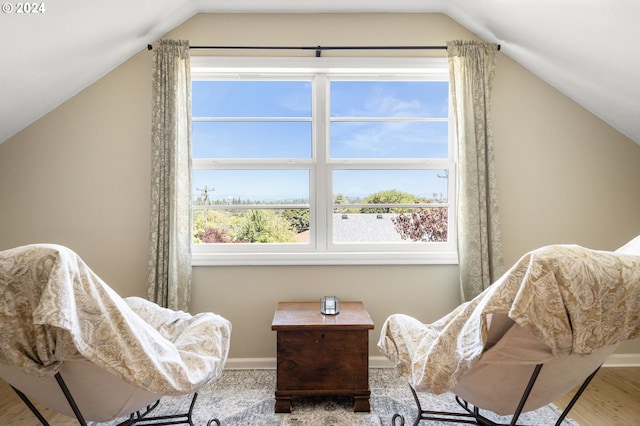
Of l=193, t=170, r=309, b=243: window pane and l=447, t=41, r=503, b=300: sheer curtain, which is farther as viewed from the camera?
l=193, t=170, r=309, b=243: window pane

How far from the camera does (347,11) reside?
2.91 metres

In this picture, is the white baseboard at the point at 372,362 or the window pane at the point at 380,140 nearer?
the white baseboard at the point at 372,362

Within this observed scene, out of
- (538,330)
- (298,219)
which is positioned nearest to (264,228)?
(298,219)

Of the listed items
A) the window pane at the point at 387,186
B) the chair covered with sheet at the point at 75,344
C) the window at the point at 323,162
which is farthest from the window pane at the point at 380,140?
the chair covered with sheet at the point at 75,344

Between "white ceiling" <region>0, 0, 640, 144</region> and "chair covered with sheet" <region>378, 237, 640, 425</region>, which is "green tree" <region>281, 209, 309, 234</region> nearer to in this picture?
"white ceiling" <region>0, 0, 640, 144</region>

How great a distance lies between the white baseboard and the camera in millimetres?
2855

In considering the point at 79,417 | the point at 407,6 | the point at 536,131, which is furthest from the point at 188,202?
the point at 536,131

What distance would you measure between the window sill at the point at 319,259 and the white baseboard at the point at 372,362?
27.0 inches

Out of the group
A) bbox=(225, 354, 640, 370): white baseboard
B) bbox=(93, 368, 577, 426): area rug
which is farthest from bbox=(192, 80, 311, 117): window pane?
bbox=(93, 368, 577, 426): area rug

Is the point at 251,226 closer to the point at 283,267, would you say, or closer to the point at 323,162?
the point at 283,267

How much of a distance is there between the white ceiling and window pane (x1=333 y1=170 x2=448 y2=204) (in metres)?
1.04

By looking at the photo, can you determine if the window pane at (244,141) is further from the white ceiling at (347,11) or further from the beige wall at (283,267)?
the white ceiling at (347,11)

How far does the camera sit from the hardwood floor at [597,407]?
212cm

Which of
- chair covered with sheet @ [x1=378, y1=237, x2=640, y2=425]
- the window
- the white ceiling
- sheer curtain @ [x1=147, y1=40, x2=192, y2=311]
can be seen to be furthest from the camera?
the window
